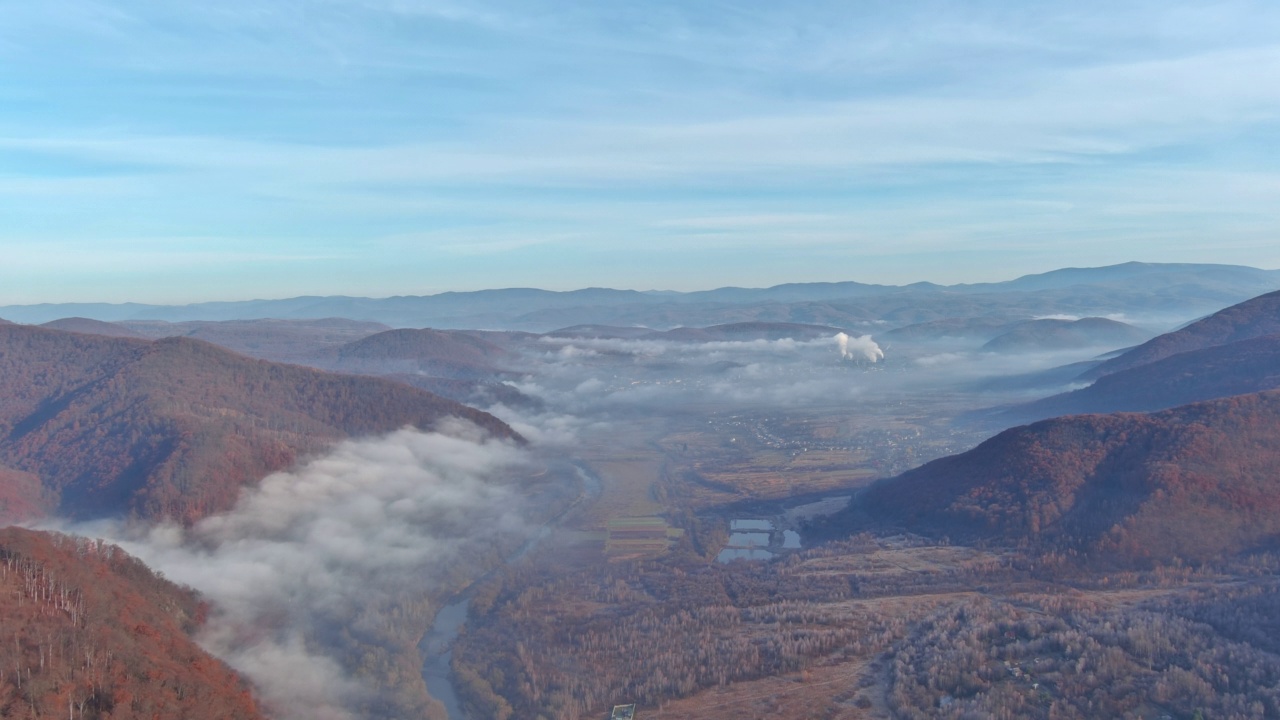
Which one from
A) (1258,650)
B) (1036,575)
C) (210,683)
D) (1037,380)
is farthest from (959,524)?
(1037,380)

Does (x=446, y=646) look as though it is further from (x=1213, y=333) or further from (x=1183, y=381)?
(x=1213, y=333)

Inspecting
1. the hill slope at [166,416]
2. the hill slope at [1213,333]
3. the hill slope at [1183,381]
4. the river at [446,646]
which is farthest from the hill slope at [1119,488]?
the hill slope at [1213,333]

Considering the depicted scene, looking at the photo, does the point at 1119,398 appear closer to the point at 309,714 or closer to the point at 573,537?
the point at 573,537

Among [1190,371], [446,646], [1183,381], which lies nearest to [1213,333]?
[1190,371]

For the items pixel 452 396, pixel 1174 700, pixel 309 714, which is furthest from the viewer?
pixel 452 396

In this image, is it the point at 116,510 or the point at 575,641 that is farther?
the point at 116,510

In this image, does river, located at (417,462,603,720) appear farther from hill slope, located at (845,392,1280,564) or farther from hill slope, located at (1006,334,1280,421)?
hill slope, located at (1006,334,1280,421)

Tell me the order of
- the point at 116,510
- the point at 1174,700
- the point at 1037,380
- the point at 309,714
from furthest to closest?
the point at 1037,380
the point at 116,510
the point at 309,714
the point at 1174,700

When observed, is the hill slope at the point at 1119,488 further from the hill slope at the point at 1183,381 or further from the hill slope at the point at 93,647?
the hill slope at the point at 93,647
